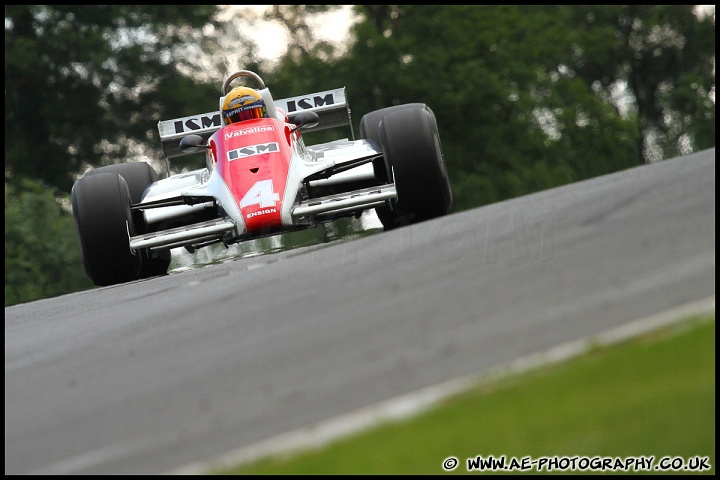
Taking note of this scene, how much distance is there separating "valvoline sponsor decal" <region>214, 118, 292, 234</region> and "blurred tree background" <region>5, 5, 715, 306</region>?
2012 cm

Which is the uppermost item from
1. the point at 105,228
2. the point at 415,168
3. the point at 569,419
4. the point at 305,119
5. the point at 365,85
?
the point at 365,85

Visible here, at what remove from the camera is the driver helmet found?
11.4m

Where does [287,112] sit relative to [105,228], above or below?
above

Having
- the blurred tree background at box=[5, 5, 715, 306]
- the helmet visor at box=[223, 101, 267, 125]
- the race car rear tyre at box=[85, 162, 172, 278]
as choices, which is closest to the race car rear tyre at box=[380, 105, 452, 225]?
the helmet visor at box=[223, 101, 267, 125]

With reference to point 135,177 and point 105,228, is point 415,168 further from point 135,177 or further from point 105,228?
point 135,177

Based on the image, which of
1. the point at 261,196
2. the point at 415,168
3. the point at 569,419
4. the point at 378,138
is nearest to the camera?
the point at 569,419

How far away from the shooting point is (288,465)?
3.49 meters

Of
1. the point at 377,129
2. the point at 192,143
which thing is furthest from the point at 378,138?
the point at 192,143

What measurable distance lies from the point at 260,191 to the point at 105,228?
1331mm

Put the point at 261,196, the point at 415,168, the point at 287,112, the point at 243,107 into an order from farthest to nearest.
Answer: the point at 287,112 → the point at 243,107 → the point at 415,168 → the point at 261,196

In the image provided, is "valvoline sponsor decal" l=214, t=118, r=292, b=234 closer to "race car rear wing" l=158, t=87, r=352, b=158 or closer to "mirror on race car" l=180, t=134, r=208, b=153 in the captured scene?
"mirror on race car" l=180, t=134, r=208, b=153

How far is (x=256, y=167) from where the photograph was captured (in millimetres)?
10242

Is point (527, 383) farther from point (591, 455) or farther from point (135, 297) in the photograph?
point (135, 297)

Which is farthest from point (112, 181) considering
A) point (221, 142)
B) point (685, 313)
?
point (685, 313)
